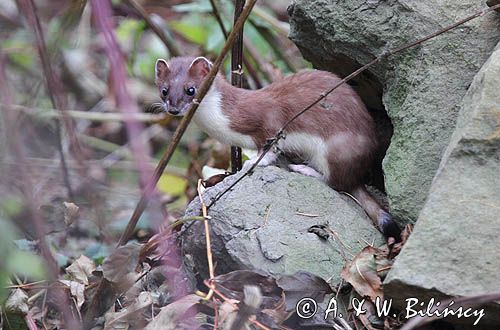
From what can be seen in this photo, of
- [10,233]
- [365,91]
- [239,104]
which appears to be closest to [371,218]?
[365,91]

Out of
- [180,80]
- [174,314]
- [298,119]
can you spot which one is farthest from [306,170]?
[174,314]

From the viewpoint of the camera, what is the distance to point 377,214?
397cm

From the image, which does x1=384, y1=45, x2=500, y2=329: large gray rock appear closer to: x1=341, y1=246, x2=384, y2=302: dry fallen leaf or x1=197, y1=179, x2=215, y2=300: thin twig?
x1=341, y1=246, x2=384, y2=302: dry fallen leaf

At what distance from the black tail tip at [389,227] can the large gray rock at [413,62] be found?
5cm

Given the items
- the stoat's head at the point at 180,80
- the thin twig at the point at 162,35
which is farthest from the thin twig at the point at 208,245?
the thin twig at the point at 162,35

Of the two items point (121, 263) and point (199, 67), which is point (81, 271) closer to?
point (121, 263)

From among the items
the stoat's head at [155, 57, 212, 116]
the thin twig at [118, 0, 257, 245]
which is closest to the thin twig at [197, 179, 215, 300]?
the thin twig at [118, 0, 257, 245]

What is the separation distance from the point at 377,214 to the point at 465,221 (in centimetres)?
97

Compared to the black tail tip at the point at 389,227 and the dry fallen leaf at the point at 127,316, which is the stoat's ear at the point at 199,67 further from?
the dry fallen leaf at the point at 127,316

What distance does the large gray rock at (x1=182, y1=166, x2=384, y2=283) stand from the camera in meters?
3.47

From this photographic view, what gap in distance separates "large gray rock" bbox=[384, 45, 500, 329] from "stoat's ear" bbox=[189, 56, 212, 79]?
168cm

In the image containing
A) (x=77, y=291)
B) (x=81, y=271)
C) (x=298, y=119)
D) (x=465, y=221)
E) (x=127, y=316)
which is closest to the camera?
(x=465, y=221)

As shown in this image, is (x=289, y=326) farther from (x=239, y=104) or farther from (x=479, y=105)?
(x=239, y=104)

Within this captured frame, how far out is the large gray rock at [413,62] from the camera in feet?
12.1
